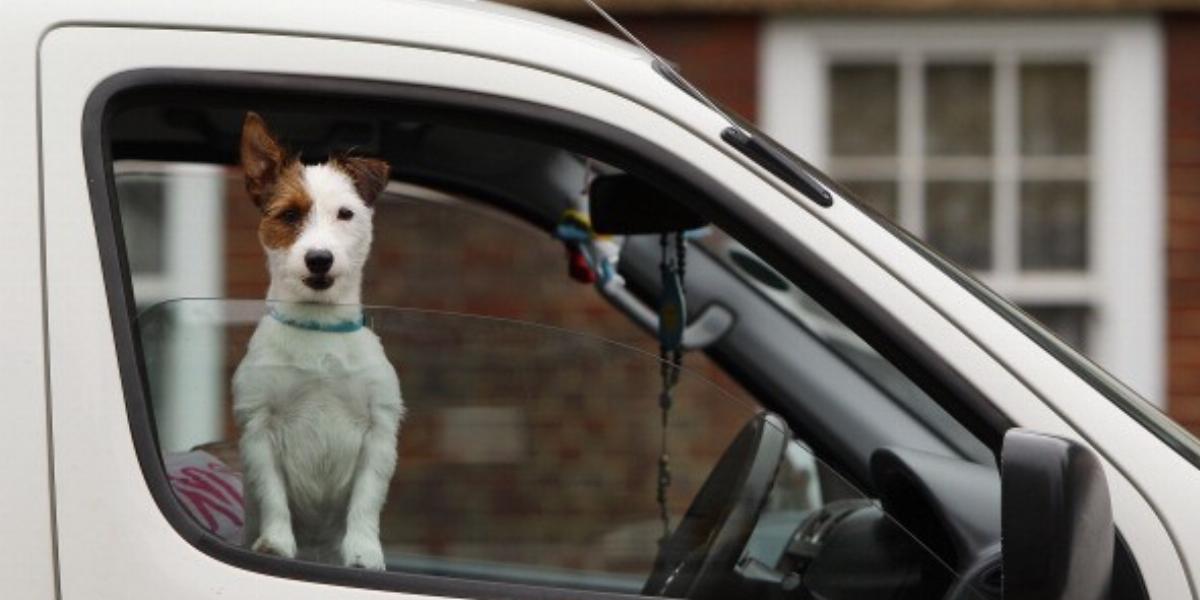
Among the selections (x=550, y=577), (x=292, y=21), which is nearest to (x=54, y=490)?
(x=292, y=21)

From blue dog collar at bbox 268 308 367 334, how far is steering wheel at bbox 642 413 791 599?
0.42 m

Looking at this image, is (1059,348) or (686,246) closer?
(1059,348)

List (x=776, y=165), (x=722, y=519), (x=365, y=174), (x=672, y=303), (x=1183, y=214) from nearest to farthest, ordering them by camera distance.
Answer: (x=776, y=165) → (x=365, y=174) → (x=722, y=519) → (x=672, y=303) → (x=1183, y=214)

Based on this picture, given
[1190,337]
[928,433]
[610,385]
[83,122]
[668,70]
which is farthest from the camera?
[1190,337]

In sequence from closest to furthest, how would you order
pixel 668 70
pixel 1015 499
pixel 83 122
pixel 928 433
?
pixel 1015 499
pixel 83 122
pixel 668 70
pixel 928 433

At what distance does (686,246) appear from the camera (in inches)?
132

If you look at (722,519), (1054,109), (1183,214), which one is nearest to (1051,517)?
(722,519)

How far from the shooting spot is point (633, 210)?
2760 millimetres

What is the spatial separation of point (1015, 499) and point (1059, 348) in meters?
0.34

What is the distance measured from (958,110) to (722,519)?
5.10m

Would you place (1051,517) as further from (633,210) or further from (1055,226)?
(1055,226)

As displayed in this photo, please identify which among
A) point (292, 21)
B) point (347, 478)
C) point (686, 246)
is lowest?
point (347, 478)

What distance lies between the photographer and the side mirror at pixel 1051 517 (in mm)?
2127

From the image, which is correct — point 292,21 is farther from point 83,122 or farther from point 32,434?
point 32,434
